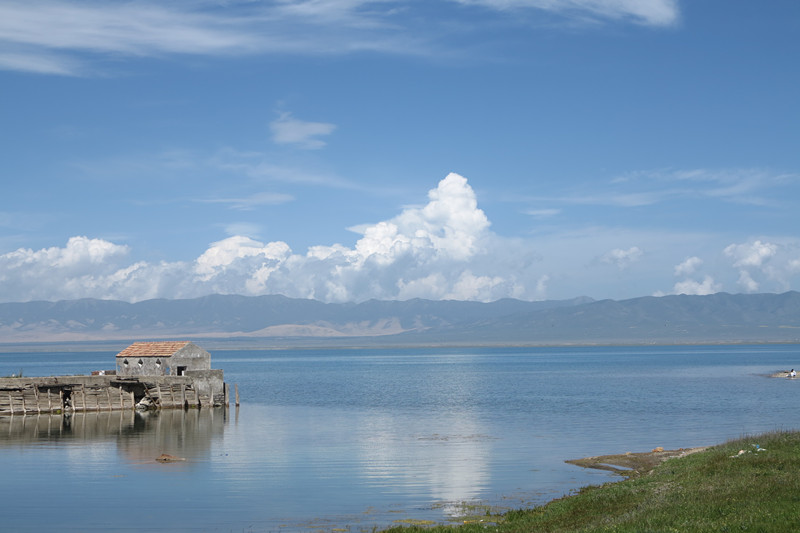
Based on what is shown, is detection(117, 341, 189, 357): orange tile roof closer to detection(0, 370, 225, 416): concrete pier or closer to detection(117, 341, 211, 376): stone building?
detection(117, 341, 211, 376): stone building

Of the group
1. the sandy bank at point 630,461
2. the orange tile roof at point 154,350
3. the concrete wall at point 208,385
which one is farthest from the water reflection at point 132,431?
the sandy bank at point 630,461

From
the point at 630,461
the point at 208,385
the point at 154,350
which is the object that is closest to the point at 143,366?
the point at 154,350

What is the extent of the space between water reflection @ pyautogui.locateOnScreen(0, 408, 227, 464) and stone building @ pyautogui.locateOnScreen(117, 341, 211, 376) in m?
4.20

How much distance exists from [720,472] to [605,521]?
8.50 meters

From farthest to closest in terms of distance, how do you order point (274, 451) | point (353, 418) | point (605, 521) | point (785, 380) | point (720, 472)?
point (785, 380) → point (353, 418) → point (274, 451) → point (720, 472) → point (605, 521)

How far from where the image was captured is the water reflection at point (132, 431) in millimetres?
54803

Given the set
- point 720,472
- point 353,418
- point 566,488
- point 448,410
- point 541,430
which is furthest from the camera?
point 448,410

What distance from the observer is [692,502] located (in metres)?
27.1

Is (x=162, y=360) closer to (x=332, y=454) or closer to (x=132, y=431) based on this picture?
(x=132, y=431)

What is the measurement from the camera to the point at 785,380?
126500 millimetres

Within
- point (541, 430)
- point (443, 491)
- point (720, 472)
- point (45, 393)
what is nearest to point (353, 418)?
point (541, 430)

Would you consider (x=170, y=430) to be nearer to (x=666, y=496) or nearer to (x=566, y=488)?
(x=566, y=488)

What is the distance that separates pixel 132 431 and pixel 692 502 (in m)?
47.9

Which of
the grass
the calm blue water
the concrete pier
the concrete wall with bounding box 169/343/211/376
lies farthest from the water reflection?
the grass
